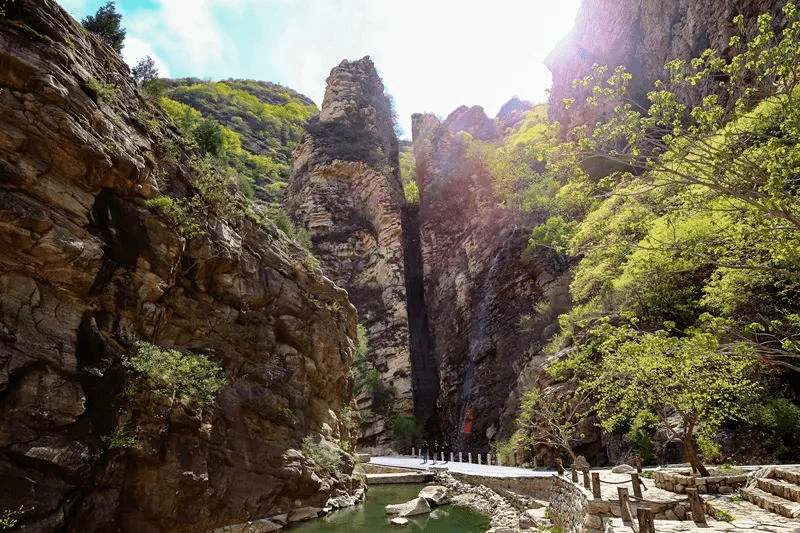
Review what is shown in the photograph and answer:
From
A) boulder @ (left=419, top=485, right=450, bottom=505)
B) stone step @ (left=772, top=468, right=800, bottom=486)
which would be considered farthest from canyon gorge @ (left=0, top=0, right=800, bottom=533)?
stone step @ (left=772, top=468, right=800, bottom=486)

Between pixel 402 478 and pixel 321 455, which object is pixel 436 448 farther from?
pixel 321 455

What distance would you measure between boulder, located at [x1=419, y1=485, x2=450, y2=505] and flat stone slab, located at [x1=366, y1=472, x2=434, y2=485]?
4958 mm

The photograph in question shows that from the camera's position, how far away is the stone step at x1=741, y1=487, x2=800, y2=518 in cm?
891

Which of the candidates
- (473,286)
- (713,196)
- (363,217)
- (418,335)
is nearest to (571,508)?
(713,196)

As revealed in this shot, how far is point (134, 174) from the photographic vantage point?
679 inches

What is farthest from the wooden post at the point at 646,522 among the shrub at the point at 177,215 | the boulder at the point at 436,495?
the shrub at the point at 177,215

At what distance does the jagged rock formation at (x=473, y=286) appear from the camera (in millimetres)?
36125

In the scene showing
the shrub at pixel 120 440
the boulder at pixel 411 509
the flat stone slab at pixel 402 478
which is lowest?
the boulder at pixel 411 509

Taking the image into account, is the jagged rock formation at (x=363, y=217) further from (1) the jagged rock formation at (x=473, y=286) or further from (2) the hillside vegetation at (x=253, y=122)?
(2) the hillside vegetation at (x=253, y=122)

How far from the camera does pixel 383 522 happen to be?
20219 mm

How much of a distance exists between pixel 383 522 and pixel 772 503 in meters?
15.4

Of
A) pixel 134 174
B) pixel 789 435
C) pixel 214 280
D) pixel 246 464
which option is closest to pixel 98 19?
pixel 134 174

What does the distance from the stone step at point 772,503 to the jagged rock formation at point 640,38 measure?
22639 millimetres

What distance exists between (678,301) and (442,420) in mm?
27404
